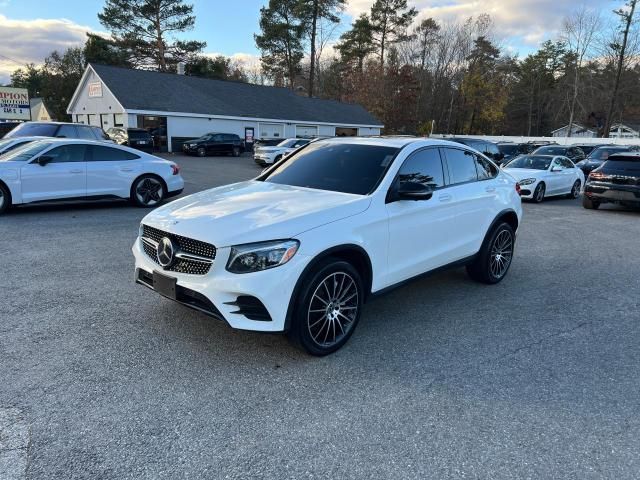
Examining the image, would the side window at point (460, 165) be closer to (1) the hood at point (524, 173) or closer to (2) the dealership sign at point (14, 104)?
(1) the hood at point (524, 173)

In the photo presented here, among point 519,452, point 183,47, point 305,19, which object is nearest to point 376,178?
point 519,452

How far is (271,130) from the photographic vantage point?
1625 inches

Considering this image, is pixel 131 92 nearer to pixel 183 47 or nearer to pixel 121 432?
pixel 183 47

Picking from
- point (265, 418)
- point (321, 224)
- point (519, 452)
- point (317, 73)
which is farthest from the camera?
point (317, 73)

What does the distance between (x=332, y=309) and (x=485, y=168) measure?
3182 mm

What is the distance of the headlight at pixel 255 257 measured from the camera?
3463 millimetres

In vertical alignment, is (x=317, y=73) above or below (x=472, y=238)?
above

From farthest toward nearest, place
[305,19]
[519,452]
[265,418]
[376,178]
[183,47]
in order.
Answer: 1. [305,19]
2. [183,47]
3. [376,178]
4. [265,418]
5. [519,452]

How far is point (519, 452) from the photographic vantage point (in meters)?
2.82

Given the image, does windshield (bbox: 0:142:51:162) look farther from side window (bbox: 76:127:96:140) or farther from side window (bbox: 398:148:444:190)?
side window (bbox: 398:148:444:190)

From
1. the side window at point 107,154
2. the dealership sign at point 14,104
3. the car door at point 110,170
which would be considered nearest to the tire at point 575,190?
the car door at point 110,170

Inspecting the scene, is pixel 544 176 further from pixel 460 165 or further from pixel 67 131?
pixel 67 131

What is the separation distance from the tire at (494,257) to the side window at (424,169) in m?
1.25

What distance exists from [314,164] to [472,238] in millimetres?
2051
